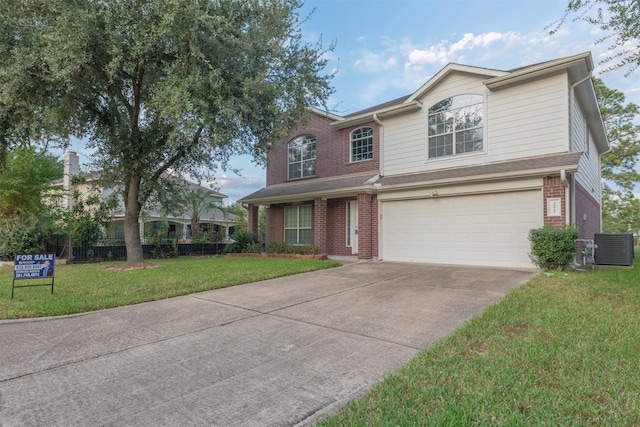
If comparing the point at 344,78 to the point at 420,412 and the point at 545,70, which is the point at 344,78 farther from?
the point at 420,412

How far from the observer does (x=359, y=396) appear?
2.87 m

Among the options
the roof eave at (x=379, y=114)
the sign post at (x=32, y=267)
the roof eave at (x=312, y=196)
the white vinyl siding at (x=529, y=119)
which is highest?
the roof eave at (x=379, y=114)

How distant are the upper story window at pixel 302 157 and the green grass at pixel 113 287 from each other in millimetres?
6104

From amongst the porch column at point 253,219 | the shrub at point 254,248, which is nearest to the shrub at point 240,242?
the shrub at point 254,248

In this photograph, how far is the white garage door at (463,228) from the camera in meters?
9.77

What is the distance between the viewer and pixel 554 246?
8.48 meters

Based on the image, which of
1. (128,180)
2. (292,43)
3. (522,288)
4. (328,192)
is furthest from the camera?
(328,192)

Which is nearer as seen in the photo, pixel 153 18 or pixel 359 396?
pixel 359 396

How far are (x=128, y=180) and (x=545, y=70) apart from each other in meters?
13.0

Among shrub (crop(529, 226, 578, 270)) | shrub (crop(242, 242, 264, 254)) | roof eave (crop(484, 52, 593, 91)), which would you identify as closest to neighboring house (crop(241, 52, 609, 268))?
roof eave (crop(484, 52, 593, 91))

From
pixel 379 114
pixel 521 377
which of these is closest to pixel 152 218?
pixel 379 114

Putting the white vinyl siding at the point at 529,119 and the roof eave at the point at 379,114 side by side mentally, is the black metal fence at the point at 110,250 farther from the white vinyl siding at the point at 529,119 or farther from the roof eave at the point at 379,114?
the white vinyl siding at the point at 529,119

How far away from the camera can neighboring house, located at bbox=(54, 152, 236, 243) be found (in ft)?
55.0

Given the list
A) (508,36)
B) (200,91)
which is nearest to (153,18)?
(200,91)
